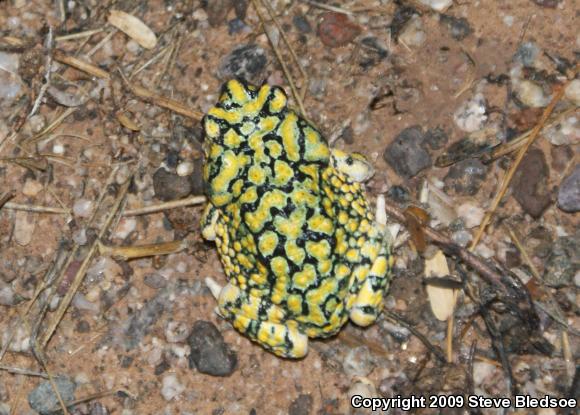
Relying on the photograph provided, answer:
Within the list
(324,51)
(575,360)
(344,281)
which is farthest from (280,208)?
(575,360)

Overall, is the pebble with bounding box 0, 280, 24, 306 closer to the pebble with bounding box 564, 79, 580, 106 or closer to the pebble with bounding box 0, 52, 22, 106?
the pebble with bounding box 0, 52, 22, 106

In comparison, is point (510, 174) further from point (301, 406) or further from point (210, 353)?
point (210, 353)

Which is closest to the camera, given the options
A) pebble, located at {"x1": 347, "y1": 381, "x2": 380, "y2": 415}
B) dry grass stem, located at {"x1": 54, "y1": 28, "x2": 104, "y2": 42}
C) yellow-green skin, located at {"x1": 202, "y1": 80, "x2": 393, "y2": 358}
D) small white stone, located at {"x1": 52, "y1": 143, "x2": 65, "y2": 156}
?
yellow-green skin, located at {"x1": 202, "y1": 80, "x2": 393, "y2": 358}

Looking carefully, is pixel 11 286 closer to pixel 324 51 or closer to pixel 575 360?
pixel 324 51

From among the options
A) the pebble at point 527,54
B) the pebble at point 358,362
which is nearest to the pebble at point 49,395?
the pebble at point 358,362

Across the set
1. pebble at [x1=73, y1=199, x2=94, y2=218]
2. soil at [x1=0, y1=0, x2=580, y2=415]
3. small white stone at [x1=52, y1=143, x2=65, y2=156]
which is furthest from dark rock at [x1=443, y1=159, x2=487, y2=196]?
small white stone at [x1=52, y1=143, x2=65, y2=156]

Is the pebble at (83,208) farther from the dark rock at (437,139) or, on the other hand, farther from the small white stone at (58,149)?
the dark rock at (437,139)

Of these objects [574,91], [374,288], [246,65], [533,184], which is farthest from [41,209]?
[574,91]
